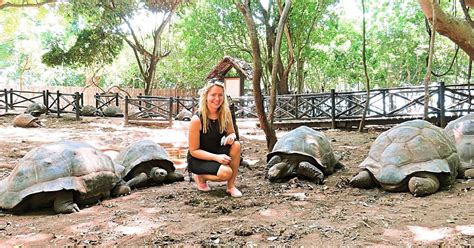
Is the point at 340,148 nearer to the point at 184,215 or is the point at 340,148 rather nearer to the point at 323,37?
the point at 184,215

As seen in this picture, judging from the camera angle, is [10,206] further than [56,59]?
No

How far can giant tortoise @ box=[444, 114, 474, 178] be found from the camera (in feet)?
15.5

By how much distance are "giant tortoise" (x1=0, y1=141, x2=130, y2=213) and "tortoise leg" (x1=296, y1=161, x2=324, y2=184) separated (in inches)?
100

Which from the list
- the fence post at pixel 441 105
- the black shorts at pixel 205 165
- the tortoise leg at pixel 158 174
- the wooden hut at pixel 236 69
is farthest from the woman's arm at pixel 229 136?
the wooden hut at pixel 236 69

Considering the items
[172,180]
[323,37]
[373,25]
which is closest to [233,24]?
[323,37]

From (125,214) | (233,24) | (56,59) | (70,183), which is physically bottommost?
(125,214)

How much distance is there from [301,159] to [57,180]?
3.21 meters

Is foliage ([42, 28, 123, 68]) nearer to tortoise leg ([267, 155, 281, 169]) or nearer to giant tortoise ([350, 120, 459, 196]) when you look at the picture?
tortoise leg ([267, 155, 281, 169])

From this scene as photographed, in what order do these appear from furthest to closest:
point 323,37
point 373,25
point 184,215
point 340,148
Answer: point 373,25 → point 323,37 → point 340,148 → point 184,215

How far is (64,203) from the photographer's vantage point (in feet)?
12.8

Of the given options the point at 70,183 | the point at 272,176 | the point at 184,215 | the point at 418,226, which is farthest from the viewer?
the point at 272,176

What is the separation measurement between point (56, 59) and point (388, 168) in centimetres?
2204

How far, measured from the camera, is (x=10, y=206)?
12.2 ft

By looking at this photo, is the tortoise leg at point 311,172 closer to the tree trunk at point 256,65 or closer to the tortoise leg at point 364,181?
the tortoise leg at point 364,181
